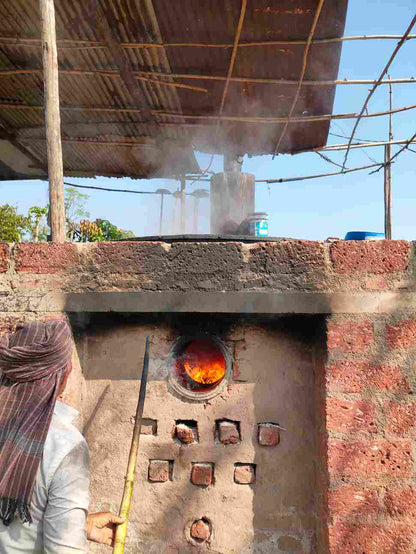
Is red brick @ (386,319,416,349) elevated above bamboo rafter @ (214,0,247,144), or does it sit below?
below

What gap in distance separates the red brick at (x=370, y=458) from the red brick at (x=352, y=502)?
0.25 feet

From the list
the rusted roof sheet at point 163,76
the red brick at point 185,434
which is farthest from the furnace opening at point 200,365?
the rusted roof sheet at point 163,76

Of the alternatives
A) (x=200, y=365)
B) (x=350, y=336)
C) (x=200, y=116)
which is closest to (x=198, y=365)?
(x=200, y=365)

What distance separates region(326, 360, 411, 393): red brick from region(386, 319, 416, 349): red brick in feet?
0.37

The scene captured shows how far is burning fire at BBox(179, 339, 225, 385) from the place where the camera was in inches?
102

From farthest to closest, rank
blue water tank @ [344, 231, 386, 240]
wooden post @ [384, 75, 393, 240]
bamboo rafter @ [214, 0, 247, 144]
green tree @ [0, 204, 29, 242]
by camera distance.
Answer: green tree @ [0, 204, 29, 242] → wooden post @ [384, 75, 393, 240] → bamboo rafter @ [214, 0, 247, 144] → blue water tank @ [344, 231, 386, 240]

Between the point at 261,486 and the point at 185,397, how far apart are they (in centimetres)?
56

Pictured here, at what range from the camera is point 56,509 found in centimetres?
148

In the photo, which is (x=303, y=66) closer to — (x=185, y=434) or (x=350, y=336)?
(x=350, y=336)

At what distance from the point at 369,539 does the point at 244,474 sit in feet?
2.02

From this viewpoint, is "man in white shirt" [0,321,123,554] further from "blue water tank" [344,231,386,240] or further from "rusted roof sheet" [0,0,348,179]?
"rusted roof sheet" [0,0,348,179]

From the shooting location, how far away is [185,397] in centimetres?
256

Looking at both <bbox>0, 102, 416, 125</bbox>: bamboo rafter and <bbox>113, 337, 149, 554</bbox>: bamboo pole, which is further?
<bbox>0, 102, 416, 125</bbox>: bamboo rafter

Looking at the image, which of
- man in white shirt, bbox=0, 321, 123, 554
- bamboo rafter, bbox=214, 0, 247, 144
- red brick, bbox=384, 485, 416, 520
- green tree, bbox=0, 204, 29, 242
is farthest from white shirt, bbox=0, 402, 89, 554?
green tree, bbox=0, 204, 29, 242
